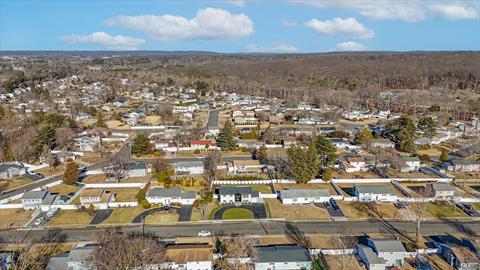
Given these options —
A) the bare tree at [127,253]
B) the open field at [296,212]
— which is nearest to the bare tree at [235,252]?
the bare tree at [127,253]

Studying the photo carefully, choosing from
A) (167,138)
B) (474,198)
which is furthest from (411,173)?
(167,138)

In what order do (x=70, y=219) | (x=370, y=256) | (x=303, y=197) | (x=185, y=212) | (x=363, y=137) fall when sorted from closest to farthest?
(x=370, y=256) < (x=70, y=219) < (x=185, y=212) < (x=303, y=197) < (x=363, y=137)

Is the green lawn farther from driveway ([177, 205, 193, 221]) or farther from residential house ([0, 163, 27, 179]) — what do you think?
residential house ([0, 163, 27, 179])

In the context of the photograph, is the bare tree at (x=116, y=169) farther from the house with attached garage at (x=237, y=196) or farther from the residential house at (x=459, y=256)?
the residential house at (x=459, y=256)

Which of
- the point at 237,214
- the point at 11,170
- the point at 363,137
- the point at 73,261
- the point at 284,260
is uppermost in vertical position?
the point at 363,137

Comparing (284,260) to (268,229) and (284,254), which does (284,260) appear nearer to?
(284,254)

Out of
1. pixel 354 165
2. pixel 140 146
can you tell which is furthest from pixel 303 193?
pixel 140 146
